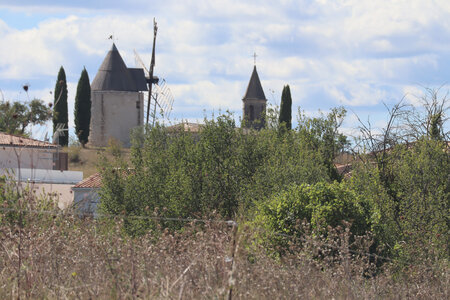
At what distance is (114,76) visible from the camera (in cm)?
7106

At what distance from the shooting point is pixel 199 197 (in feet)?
91.7

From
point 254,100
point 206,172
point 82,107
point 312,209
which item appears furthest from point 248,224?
point 254,100

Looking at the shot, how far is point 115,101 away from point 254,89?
23850 millimetres

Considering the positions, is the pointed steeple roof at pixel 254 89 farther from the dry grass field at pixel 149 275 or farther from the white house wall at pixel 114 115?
the dry grass field at pixel 149 275

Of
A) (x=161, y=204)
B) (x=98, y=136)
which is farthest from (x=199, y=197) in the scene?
(x=98, y=136)

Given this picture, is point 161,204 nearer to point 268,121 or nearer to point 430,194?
point 430,194

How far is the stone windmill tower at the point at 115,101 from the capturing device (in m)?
68.6

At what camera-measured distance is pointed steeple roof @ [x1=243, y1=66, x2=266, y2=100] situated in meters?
87.4

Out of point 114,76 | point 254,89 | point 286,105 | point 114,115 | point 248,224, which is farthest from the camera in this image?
point 254,89

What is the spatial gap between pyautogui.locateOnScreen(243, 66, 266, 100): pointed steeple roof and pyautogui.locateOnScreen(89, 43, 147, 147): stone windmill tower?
18846 mm

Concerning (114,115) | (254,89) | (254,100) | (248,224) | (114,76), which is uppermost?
(254,89)

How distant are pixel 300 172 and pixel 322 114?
20320 mm

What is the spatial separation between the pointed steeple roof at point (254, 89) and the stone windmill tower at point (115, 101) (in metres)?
18.8

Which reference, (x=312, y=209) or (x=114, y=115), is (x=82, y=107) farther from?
(x=312, y=209)
